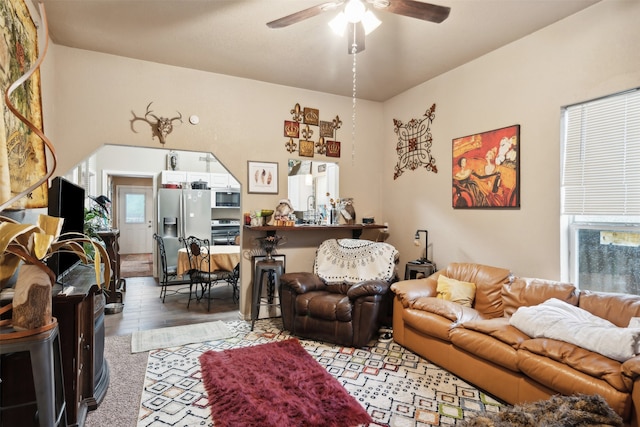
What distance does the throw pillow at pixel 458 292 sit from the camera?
314 centimetres

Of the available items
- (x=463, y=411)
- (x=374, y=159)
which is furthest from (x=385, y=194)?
(x=463, y=411)

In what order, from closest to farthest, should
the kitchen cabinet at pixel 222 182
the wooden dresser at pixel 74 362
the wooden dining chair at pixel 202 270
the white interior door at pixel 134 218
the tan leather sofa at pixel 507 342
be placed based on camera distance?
the wooden dresser at pixel 74 362 < the tan leather sofa at pixel 507 342 < the wooden dining chair at pixel 202 270 < the kitchen cabinet at pixel 222 182 < the white interior door at pixel 134 218

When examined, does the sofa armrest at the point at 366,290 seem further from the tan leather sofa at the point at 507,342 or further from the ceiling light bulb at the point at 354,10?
the ceiling light bulb at the point at 354,10

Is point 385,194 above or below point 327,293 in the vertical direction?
above

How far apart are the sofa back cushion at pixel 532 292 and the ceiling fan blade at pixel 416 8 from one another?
216cm

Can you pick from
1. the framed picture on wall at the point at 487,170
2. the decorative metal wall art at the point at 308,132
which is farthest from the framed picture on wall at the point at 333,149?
the framed picture on wall at the point at 487,170

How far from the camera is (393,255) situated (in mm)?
3959

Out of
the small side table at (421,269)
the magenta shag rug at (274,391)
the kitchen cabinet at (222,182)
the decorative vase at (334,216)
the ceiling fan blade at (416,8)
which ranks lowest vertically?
the magenta shag rug at (274,391)

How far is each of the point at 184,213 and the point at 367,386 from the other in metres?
5.15

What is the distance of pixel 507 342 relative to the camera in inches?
89.8

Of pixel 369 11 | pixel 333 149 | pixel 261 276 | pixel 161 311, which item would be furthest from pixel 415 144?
pixel 161 311

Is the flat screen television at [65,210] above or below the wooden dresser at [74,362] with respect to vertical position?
above

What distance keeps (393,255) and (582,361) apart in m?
2.18

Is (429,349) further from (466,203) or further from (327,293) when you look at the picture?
(466,203)
